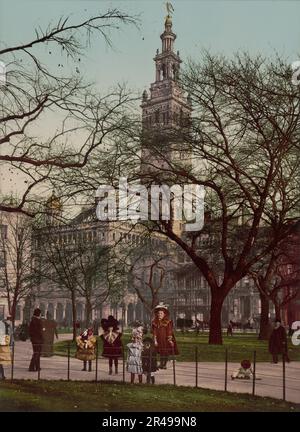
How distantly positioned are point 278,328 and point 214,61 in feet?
22.6

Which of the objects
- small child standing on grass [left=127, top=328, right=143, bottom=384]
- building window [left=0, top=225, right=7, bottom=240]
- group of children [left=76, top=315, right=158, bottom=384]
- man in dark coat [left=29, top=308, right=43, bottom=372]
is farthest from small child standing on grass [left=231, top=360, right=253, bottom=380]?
building window [left=0, top=225, right=7, bottom=240]

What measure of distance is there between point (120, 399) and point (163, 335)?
3255mm

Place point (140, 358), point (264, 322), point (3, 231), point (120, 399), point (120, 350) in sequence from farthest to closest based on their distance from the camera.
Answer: point (264, 322)
point (3, 231)
point (120, 350)
point (140, 358)
point (120, 399)

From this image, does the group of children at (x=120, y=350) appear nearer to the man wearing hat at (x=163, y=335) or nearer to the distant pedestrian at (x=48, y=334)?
the man wearing hat at (x=163, y=335)

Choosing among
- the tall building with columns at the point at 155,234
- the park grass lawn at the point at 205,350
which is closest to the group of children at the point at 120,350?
the park grass lawn at the point at 205,350

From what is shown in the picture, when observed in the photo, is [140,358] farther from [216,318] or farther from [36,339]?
[216,318]

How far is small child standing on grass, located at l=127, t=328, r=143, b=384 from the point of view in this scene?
11.7 metres

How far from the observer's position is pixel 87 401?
9.53 m

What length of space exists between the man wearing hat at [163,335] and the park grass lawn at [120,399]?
1688mm

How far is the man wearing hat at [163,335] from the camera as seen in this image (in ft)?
41.9

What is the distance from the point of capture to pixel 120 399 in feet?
32.0

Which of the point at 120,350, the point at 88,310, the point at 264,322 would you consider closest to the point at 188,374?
the point at 120,350
